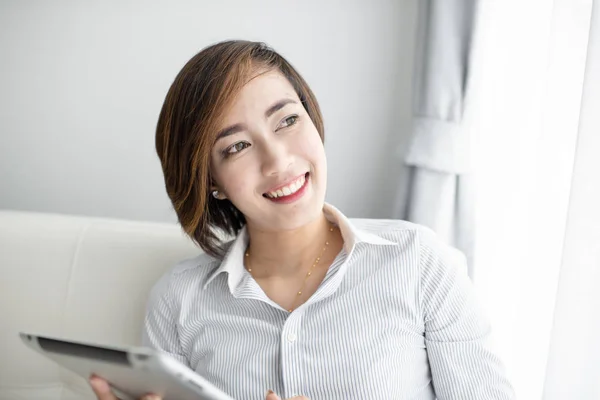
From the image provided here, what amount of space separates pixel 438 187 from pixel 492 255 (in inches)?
9.2

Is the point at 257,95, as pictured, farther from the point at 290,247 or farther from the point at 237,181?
A: the point at 290,247

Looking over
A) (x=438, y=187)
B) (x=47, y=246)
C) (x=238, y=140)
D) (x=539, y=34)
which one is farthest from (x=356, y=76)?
(x=47, y=246)

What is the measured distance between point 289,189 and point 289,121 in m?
0.13

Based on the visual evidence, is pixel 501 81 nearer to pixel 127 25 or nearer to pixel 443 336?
pixel 443 336

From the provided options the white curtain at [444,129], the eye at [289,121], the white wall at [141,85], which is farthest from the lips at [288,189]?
the white wall at [141,85]

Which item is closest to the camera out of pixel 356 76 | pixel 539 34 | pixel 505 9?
pixel 539 34

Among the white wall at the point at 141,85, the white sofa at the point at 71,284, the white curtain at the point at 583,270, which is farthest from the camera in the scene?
the white wall at the point at 141,85

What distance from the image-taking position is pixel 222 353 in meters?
1.32

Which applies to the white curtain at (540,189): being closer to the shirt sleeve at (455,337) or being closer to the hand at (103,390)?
the shirt sleeve at (455,337)

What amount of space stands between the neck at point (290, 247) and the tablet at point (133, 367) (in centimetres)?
43

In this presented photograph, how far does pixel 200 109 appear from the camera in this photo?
1256 mm

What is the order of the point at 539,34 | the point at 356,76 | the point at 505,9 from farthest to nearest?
the point at 356,76
the point at 505,9
the point at 539,34

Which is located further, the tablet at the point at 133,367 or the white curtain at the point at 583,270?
the white curtain at the point at 583,270

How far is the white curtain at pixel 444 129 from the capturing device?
1.72 meters
